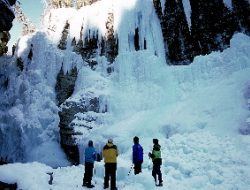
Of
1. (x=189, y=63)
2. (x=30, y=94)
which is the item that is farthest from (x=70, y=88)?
(x=189, y=63)

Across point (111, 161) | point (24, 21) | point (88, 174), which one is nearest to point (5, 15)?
point (111, 161)

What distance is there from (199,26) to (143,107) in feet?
20.1

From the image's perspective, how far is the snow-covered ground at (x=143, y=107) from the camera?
37.7 ft

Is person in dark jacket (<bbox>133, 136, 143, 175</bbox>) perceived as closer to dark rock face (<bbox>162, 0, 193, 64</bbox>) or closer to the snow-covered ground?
the snow-covered ground

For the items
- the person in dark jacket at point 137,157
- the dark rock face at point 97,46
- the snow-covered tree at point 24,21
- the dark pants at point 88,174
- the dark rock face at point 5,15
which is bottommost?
the dark pants at point 88,174

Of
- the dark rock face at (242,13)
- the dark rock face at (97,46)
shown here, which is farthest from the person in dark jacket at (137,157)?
the dark rock face at (242,13)

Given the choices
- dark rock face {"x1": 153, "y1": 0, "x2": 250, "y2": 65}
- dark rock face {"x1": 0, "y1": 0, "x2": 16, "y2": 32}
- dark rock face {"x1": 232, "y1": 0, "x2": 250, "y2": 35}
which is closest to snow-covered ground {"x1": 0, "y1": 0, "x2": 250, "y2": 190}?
dark rock face {"x1": 153, "y1": 0, "x2": 250, "y2": 65}

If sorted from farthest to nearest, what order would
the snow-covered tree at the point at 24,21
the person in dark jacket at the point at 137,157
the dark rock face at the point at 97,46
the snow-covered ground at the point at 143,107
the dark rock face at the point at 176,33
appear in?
the snow-covered tree at the point at 24,21 < the dark rock face at the point at 97,46 < the dark rock face at the point at 176,33 < the snow-covered ground at the point at 143,107 < the person in dark jacket at the point at 137,157

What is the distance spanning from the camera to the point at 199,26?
2169 cm

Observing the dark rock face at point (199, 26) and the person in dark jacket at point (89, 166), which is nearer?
the person in dark jacket at point (89, 166)

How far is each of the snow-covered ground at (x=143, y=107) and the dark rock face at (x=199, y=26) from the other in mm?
686

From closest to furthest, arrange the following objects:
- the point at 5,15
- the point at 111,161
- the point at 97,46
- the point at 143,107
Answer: the point at 5,15 → the point at 111,161 → the point at 143,107 → the point at 97,46

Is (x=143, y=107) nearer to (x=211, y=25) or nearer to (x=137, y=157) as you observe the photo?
(x=211, y=25)

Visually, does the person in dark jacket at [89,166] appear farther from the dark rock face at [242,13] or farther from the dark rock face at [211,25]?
the dark rock face at [242,13]
